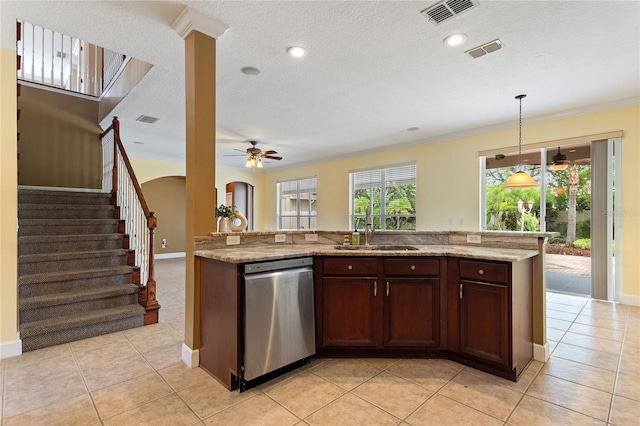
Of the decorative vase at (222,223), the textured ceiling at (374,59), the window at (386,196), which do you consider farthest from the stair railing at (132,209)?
the window at (386,196)

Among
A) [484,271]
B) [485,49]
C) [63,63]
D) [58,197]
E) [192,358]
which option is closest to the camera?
[484,271]

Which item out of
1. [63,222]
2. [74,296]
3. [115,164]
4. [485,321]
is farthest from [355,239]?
[115,164]

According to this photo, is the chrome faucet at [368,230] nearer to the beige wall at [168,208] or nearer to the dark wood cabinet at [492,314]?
the dark wood cabinet at [492,314]

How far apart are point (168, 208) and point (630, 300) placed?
944 cm

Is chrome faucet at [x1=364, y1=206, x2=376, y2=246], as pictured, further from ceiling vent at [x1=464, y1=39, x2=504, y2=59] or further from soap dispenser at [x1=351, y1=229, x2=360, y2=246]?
ceiling vent at [x1=464, y1=39, x2=504, y2=59]

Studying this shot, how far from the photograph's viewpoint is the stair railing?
3.43 meters

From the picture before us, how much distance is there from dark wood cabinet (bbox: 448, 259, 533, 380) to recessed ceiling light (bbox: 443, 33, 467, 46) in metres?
1.91

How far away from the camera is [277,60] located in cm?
306

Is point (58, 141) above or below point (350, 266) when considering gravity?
above

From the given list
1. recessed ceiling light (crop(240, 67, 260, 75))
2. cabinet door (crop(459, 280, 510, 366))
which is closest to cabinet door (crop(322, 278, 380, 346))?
cabinet door (crop(459, 280, 510, 366))

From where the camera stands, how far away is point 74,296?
3096 mm

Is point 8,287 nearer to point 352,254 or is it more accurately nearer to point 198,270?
point 198,270

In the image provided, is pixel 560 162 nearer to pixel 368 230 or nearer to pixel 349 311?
pixel 368 230

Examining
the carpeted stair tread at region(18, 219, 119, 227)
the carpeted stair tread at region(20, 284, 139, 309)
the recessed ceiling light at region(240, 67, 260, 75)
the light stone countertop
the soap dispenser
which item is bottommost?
the carpeted stair tread at region(20, 284, 139, 309)
